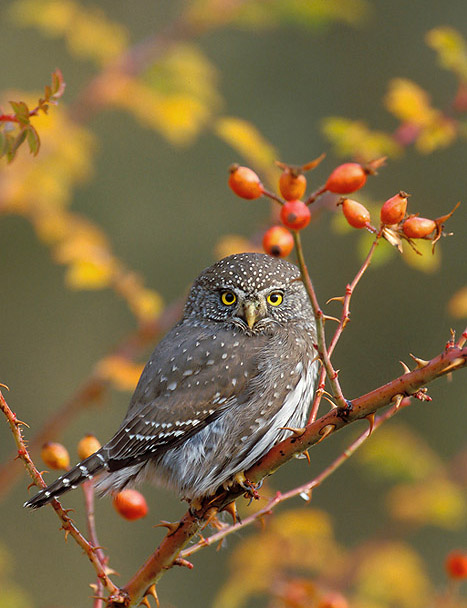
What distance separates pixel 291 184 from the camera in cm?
213

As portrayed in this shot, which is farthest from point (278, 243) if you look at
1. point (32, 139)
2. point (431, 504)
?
point (431, 504)

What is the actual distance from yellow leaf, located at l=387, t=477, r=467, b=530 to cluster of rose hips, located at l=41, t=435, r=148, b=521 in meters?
2.66

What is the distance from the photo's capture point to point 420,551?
23.2 ft

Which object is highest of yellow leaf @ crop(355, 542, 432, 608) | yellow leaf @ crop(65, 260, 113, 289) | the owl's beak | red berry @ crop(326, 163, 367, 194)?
yellow leaf @ crop(65, 260, 113, 289)

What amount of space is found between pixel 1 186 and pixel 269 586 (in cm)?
275

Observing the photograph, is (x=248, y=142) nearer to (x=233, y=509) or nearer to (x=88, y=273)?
(x=88, y=273)

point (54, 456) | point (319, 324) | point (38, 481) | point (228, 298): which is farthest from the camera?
point (228, 298)

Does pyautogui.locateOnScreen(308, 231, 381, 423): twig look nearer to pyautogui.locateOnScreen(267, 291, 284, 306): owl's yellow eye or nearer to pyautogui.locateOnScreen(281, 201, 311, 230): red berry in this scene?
pyautogui.locateOnScreen(281, 201, 311, 230): red berry

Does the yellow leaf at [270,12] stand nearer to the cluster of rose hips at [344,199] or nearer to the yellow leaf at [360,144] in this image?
the yellow leaf at [360,144]

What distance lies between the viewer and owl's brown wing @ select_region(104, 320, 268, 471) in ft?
→ 11.2

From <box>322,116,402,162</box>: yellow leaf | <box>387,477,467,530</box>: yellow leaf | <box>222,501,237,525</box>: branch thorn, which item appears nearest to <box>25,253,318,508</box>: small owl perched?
<box>222,501,237,525</box>: branch thorn

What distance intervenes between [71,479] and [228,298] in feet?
4.15

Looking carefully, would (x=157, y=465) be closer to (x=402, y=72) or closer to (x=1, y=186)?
(x=1, y=186)

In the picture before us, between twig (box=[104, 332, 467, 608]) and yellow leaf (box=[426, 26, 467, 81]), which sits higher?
yellow leaf (box=[426, 26, 467, 81])
